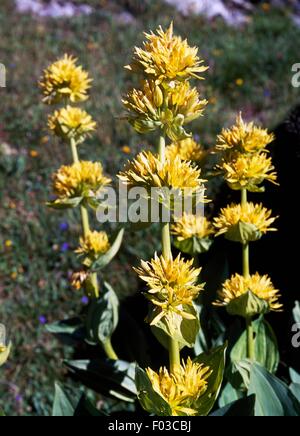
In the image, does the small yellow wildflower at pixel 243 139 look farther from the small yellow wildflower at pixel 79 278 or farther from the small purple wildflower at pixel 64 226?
the small purple wildflower at pixel 64 226

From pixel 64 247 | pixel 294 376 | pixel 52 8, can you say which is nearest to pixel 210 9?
pixel 52 8

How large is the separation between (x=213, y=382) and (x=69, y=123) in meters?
1.23

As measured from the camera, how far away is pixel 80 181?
2578 millimetres

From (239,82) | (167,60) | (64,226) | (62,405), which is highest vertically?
(239,82)

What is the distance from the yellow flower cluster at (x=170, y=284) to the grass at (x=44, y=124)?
1856mm

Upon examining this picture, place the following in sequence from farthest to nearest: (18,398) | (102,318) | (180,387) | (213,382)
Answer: (18,398)
(102,318)
(213,382)
(180,387)

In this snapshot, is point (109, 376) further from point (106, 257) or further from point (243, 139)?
point (243, 139)

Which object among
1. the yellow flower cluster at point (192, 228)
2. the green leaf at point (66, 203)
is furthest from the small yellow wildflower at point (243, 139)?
the green leaf at point (66, 203)

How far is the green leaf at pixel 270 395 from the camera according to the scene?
7.40ft

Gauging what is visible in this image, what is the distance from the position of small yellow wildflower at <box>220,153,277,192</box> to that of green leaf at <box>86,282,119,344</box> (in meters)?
0.91

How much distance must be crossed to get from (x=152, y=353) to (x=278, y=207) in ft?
3.35
